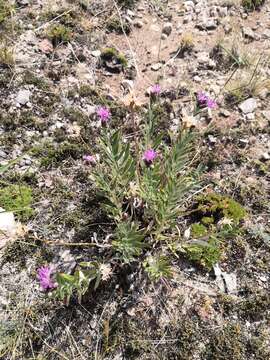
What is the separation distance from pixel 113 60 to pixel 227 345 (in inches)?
108

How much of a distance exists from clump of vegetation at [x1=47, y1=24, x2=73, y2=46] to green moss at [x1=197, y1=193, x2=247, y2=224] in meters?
2.09

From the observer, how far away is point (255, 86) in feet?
13.4

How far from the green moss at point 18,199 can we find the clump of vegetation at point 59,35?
1.66m

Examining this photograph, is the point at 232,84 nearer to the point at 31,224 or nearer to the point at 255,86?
the point at 255,86

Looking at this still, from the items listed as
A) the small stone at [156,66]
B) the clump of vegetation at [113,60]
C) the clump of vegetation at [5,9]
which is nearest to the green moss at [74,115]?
the clump of vegetation at [113,60]

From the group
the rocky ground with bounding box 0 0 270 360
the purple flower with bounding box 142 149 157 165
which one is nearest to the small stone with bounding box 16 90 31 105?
the rocky ground with bounding box 0 0 270 360

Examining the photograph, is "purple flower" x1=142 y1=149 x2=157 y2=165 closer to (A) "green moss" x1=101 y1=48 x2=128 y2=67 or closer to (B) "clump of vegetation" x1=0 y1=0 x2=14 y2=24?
(A) "green moss" x1=101 y1=48 x2=128 y2=67

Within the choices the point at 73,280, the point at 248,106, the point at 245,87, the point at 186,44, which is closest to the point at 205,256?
the point at 73,280

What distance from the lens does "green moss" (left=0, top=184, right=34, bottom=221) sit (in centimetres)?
331

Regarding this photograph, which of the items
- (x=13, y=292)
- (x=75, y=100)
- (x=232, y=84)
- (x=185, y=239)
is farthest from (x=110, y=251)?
(x=232, y=84)

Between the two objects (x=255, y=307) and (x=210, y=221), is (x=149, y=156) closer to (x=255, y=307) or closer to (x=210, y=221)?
(x=210, y=221)

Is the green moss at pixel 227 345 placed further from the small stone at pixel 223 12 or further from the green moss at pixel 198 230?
the small stone at pixel 223 12

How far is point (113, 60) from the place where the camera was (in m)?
4.30

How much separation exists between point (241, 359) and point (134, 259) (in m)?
0.91
